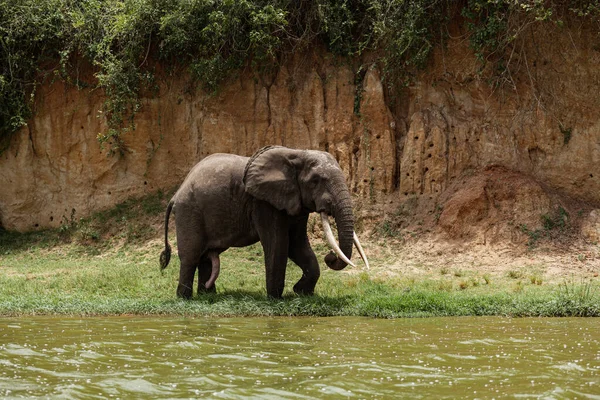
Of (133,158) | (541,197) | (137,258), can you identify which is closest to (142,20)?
(133,158)

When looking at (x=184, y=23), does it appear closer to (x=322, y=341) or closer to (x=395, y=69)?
(x=395, y=69)

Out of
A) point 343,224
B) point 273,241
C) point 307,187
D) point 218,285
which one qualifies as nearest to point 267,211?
point 273,241

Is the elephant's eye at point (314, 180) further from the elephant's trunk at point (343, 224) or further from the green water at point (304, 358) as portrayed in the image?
the green water at point (304, 358)

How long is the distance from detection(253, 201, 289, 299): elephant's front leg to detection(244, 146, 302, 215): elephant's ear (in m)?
0.28

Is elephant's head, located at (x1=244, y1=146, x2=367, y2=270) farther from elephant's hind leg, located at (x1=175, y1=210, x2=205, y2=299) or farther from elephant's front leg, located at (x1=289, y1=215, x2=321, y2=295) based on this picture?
elephant's hind leg, located at (x1=175, y1=210, x2=205, y2=299)

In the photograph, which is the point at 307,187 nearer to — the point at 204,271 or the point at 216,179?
the point at 216,179

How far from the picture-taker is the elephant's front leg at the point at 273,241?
38.5ft

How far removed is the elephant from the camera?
11.3 meters

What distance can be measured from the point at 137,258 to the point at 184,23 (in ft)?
18.6

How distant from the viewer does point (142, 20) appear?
19.7 meters

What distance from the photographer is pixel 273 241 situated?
465 inches

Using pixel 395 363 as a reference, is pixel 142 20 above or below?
above

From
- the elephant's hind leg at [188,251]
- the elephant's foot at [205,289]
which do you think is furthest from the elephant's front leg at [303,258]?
the elephant's hind leg at [188,251]

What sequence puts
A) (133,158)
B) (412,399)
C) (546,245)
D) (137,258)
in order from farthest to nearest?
(133,158), (137,258), (546,245), (412,399)
